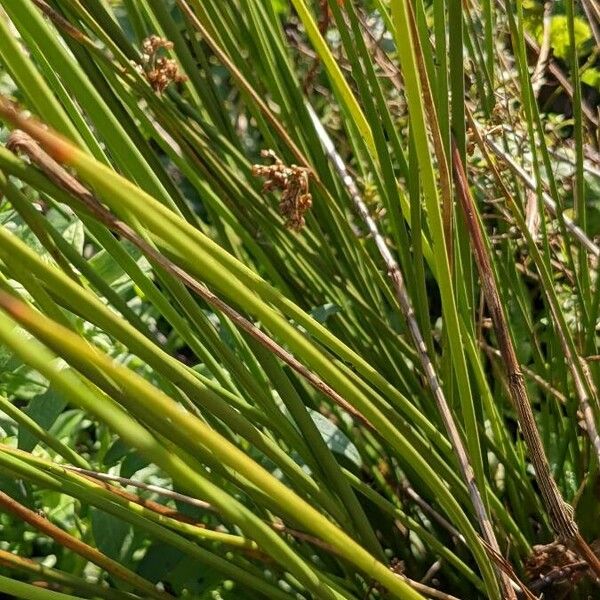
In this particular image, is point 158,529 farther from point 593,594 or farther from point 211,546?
point 593,594

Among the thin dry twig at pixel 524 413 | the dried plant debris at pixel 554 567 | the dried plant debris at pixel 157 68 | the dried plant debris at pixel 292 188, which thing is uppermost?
the dried plant debris at pixel 157 68

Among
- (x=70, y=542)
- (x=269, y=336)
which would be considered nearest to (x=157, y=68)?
(x=269, y=336)

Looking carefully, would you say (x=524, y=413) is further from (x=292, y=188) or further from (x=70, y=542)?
(x=70, y=542)

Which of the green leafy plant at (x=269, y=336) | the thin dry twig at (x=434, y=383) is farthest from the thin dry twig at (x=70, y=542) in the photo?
the thin dry twig at (x=434, y=383)

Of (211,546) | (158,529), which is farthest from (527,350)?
(158,529)

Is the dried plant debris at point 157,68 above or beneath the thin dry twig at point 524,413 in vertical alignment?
above

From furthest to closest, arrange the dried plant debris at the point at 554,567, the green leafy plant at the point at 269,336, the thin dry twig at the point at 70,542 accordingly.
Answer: the dried plant debris at the point at 554,567
the thin dry twig at the point at 70,542
the green leafy plant at the point at 269,336

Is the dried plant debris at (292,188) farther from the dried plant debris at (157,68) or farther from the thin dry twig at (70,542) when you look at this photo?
the thin dry twig at (70,542)

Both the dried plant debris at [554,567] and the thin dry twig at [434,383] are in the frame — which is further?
the dried plant debris at [554,567]
